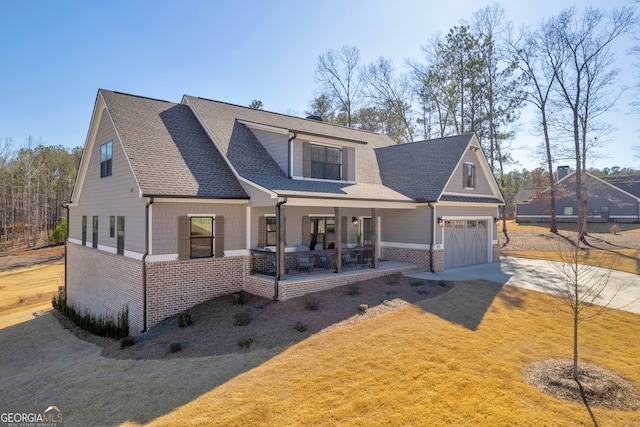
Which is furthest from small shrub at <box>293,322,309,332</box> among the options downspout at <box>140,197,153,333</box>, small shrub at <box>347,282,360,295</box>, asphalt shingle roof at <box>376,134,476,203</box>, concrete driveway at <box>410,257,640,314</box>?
asphalt shingle roof at <box>376,134,476,203</box>

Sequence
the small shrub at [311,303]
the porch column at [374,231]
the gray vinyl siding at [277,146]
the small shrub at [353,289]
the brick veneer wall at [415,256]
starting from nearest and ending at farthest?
the small shrub at [311,303] < the small shrub at [353,289] < the porch column at [374,231] < the gray vinyl siding at [277,146] < the brick veneer wall at [415,256]

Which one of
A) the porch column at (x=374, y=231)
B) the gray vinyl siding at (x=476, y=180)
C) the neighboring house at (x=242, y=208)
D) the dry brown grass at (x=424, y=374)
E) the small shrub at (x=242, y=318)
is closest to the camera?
the dry brown grass at (x=424, y=374)

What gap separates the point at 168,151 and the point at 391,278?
411 inches

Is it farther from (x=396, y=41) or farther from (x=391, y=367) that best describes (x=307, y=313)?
(x=396, y=41)

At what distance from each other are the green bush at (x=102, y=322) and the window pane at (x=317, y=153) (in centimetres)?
955

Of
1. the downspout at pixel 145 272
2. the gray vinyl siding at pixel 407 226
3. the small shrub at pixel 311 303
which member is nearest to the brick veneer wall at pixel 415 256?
the gray vinyl siding at pixel 407 226

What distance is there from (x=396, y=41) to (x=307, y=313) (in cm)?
1585

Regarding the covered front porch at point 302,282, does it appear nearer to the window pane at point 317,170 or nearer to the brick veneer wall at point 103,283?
the brick veneer wall at point 103,283

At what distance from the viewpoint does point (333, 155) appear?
16.3m

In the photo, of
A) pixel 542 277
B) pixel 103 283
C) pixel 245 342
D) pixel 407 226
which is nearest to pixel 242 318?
pixel 245 342

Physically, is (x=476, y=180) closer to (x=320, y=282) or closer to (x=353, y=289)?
(x=353, y=289)

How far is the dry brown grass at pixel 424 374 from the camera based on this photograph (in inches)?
225

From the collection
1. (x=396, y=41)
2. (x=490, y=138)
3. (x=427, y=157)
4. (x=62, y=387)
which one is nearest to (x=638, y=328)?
(x=427, y=157)

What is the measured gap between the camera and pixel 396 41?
19.1m
